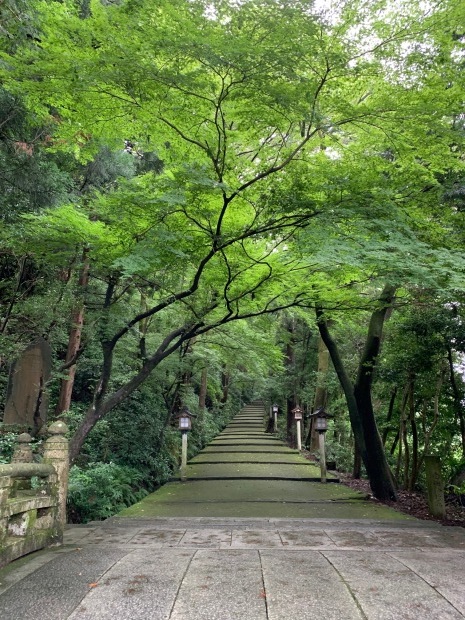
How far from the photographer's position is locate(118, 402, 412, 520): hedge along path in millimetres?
7328

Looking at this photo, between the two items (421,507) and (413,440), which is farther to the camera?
(413,440)

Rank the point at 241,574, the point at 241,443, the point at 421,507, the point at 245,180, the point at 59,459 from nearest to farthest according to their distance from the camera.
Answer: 1. the point at 241,574
2. the point at 59,459
3. the point at 245,180
4. the point at 421,507
5. the point at 241,443

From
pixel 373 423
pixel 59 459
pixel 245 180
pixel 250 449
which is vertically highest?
pixel 245 180

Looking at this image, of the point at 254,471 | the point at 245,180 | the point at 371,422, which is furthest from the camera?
the point at 254,471

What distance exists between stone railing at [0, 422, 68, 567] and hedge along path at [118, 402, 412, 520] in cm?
265

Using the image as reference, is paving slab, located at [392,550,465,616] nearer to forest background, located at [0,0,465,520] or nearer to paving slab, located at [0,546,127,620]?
paving slab, located at [0,546,127,620]

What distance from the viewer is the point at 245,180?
641cm

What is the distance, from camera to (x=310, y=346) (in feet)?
61.4

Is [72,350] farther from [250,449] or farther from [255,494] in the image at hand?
[250,449]

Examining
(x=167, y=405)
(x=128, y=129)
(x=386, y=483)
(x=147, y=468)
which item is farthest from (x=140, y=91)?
(x=167, y=405)

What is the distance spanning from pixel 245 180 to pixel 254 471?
29.4 feet

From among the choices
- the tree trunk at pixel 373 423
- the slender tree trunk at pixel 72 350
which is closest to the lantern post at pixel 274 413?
the tree trunk at pixel 373 423

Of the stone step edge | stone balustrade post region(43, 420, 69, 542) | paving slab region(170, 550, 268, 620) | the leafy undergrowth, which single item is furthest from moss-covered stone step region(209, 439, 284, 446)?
paving slab region(170, 550, 268, 620)

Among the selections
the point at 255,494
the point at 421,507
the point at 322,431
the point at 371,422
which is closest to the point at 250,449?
the point at 322,431
